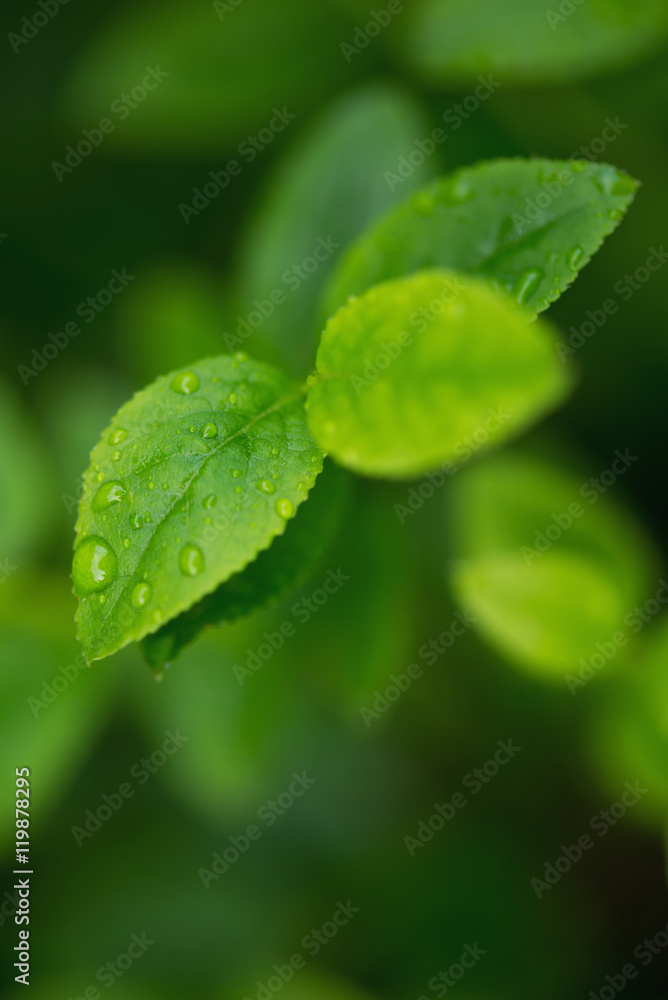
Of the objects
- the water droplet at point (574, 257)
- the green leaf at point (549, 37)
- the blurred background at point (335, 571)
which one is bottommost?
the blurred background at point (335, 571)

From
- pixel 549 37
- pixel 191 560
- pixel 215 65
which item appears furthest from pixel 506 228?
pixel 215 65

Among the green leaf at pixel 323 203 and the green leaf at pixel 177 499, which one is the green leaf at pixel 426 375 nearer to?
the green leaf at pixel 177 499

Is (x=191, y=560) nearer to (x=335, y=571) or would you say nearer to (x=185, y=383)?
(x=185, y=383)

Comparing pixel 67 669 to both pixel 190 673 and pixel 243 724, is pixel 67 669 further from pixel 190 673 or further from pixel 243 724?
pixel 243 724

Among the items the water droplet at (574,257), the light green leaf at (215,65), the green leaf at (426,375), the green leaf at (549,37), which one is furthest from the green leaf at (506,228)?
the light green leaf at (215,65)

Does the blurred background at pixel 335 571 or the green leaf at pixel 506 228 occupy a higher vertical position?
the green leaf at pixel 506 228

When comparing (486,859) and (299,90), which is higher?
(299,90)

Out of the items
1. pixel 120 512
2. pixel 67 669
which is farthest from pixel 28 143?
pixel 120 512
